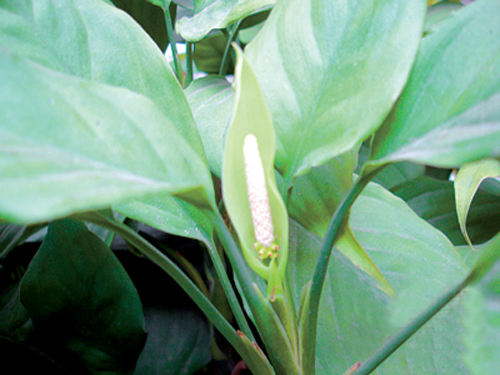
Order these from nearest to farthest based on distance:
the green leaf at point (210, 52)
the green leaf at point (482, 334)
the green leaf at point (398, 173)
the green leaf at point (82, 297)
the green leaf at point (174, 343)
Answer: the green leaf at point (482, 334), the green leaf at point (82, 297), the green leaf at point (174, 343), the green leaf at point (398, 173), the green leaf at point (210, 52)

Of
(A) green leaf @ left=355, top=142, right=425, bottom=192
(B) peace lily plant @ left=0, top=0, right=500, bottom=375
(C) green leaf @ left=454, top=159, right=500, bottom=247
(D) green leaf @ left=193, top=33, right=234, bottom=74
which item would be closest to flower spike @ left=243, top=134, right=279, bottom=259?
(B) peace lily plant @ left=0, top=0, right=500, bottom=375

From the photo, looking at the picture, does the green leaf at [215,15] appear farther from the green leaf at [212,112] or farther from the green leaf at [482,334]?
the green leaf at [482,334]

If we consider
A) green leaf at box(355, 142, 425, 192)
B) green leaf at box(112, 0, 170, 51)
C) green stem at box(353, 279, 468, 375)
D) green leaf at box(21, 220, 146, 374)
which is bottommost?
green leaf at box(355, 142, 425, 192)

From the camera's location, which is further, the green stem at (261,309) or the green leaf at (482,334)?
the green stem at (261,309)

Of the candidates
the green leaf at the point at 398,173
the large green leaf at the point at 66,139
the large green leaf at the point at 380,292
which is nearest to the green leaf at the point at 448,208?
the green leaf at the point at 398,173

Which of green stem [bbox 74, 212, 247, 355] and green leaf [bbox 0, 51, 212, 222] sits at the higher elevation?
green leaf [bbox 0, 51, 212, 222]

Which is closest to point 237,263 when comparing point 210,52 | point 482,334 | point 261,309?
point 261,309

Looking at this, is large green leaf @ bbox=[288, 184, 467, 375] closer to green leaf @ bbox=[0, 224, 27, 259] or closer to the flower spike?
the flower spike
